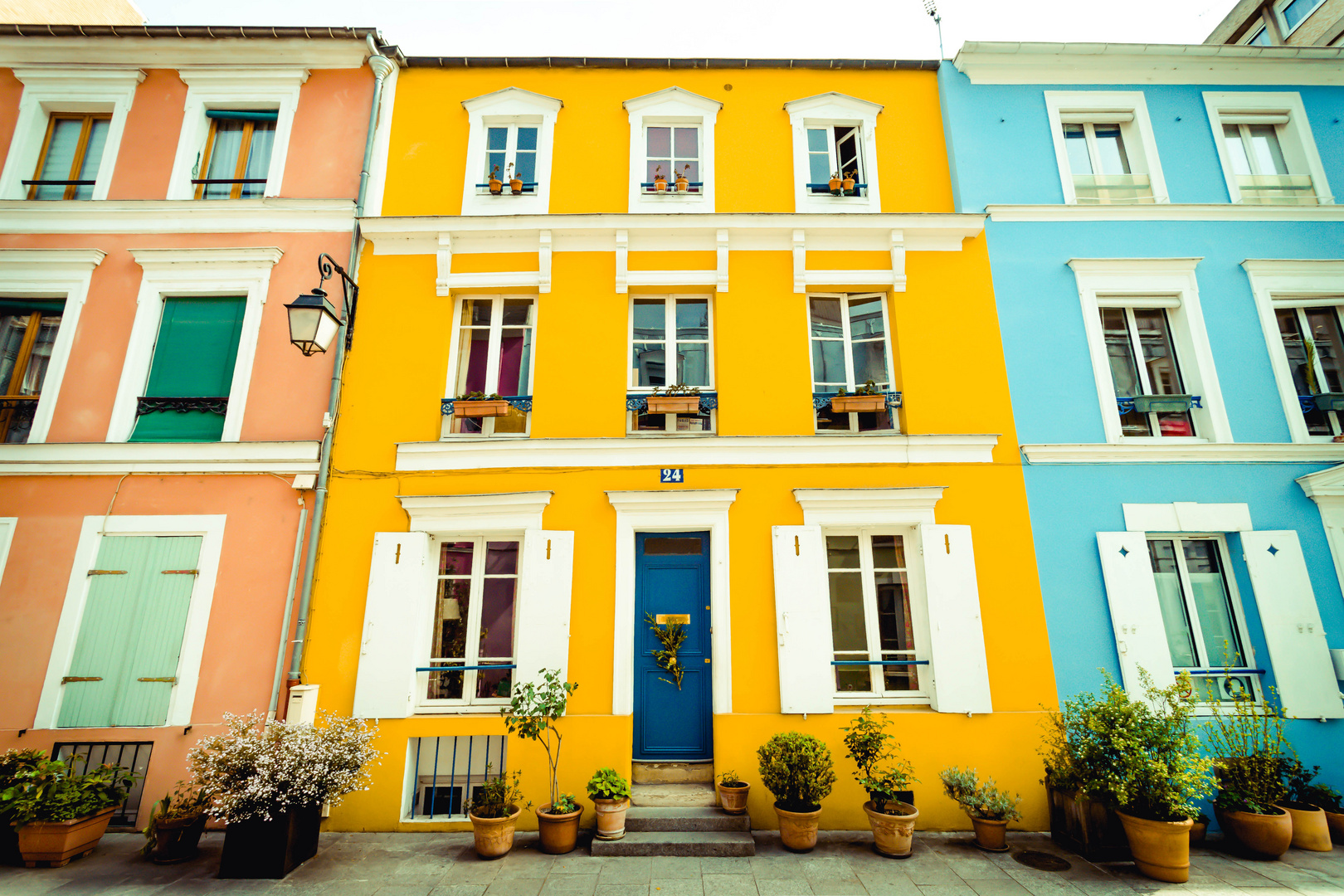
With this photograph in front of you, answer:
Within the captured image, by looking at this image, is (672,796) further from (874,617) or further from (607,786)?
(874,617)

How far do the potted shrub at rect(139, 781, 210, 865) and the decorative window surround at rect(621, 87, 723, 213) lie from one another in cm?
794

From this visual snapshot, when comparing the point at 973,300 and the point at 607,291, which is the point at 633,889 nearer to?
the point at 607,291

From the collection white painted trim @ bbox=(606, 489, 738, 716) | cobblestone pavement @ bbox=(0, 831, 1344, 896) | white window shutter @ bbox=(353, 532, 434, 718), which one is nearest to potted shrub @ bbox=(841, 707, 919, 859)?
cobblestone pavement @ bbox=(0, 831, 1344, 896)

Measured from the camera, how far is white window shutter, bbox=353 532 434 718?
20.6ft

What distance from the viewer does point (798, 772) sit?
5.49 metres

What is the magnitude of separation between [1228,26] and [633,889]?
20.9 metres

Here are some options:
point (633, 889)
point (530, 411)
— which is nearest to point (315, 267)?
point (530, 411)

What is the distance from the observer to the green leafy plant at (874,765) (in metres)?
5.61

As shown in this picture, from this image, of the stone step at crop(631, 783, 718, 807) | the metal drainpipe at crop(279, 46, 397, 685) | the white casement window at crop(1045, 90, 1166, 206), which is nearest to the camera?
the stone step at crop(631, 783, 718, 807)

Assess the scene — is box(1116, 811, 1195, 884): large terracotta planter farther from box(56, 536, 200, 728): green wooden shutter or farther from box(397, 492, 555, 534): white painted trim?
box(56, 536, 200, 728): green wooden shutter

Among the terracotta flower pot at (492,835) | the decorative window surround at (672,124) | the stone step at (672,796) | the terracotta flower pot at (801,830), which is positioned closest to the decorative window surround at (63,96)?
the decorative window surround at (672,124)

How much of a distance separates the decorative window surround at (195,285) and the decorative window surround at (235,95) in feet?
4.50

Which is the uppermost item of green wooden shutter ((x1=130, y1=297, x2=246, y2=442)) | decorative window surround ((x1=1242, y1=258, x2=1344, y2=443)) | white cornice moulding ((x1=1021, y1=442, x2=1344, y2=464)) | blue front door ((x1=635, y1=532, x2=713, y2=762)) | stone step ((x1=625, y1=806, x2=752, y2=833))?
decorative window surround ((x1=1242, y1=258, x2=1344, y2=443))

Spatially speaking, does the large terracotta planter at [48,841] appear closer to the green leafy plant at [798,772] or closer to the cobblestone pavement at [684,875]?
the cobblestone pavement at [684,875]
